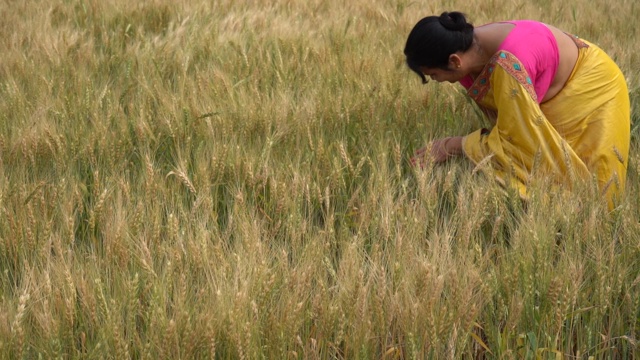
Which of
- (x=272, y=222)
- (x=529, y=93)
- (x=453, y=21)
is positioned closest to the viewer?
(x=272, y=222)

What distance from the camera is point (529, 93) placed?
7.81 ft

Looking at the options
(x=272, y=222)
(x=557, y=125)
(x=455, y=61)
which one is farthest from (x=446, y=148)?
(x=272, y=222)

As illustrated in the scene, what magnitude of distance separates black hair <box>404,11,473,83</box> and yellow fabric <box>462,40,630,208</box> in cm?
14

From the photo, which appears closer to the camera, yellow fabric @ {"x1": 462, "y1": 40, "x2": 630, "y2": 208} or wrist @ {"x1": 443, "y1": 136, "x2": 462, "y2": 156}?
yellow fabric @ {"x1": 462, "y1": 40, "x2": 630, "y2": 208}

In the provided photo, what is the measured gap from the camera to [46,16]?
3867 millimetres

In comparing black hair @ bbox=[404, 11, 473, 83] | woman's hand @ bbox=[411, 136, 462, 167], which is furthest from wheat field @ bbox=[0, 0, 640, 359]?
black hair @ bbox=[404, 11, 473, 83]

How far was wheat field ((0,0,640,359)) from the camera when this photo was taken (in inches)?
59.2

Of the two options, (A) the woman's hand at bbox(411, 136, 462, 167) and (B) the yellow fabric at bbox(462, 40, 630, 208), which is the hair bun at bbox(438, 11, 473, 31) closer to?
(B) the yellow fabric at bbox(462, 40, 630, 208)

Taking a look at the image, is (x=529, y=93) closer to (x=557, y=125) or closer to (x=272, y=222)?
(x=557, y=125)

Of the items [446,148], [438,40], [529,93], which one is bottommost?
[446,148]

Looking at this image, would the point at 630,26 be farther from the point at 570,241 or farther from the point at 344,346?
the point at 344,346

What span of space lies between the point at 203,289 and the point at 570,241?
0.90 metres

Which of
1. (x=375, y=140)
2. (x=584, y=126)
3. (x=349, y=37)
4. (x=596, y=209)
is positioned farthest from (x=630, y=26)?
(x=596, y=209)

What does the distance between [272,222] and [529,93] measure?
963 mm
